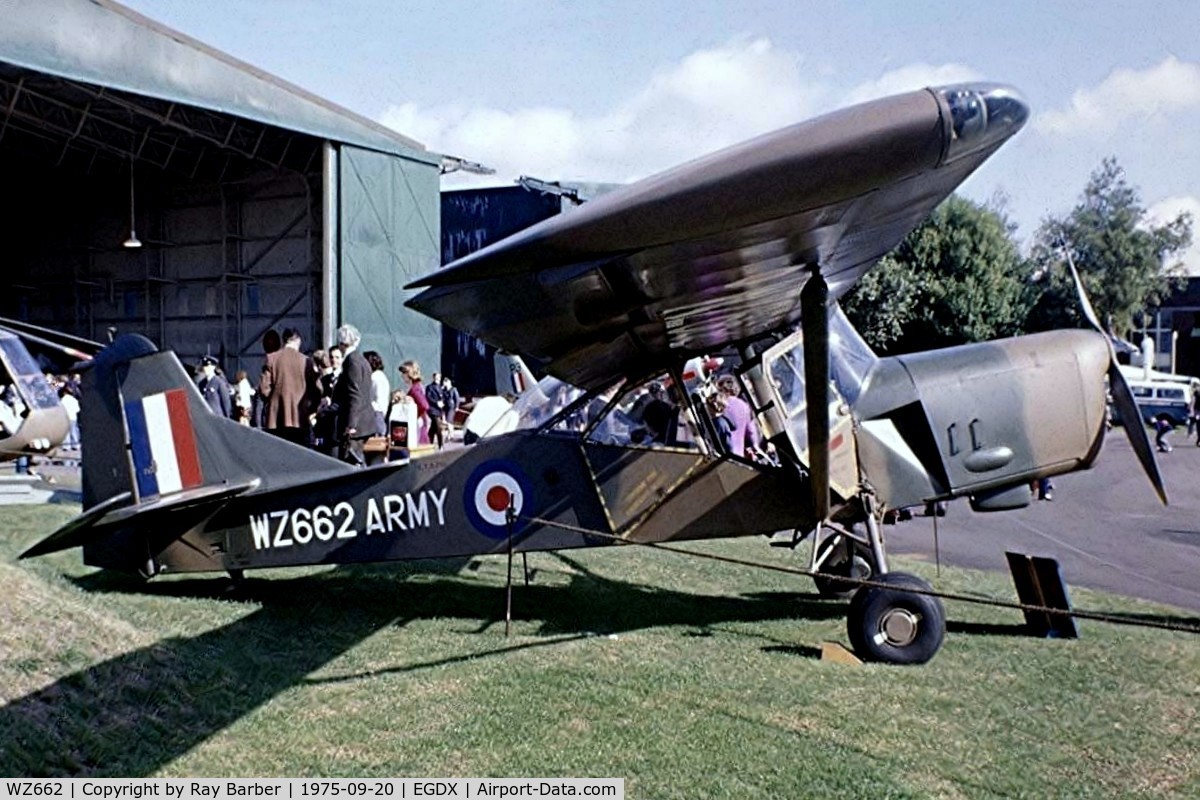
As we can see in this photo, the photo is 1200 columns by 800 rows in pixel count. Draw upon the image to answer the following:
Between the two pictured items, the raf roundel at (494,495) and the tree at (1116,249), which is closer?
the raf roundel at (494,495)

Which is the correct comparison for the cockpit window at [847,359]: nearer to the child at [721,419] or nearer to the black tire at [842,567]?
the child at [721,419]

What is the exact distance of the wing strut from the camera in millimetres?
4953

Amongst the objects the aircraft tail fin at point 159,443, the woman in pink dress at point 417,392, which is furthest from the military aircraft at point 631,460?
the woman in pink dress at point 417,392

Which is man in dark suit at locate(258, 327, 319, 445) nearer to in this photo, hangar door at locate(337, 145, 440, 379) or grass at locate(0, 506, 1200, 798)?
grass at locate(0, 506, 1200, 798)

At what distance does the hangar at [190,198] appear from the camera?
18.1 metres

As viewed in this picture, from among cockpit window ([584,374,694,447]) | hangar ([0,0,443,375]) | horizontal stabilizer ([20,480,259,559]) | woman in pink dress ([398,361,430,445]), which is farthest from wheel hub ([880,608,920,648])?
hangar ([0,0,443,375])

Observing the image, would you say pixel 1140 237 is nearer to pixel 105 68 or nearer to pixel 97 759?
pixel 105 68

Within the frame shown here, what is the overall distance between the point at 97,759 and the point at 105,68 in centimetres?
1588

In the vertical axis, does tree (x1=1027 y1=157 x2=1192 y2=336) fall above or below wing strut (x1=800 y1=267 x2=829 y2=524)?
above

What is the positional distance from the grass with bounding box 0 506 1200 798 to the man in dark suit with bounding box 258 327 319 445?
3.35 meters

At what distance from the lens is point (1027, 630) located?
668 centimetres

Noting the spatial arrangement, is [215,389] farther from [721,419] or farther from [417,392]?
[721,419]

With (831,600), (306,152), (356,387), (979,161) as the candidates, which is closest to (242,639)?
(356,387)

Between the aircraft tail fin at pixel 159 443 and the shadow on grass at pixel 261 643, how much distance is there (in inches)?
34.6
